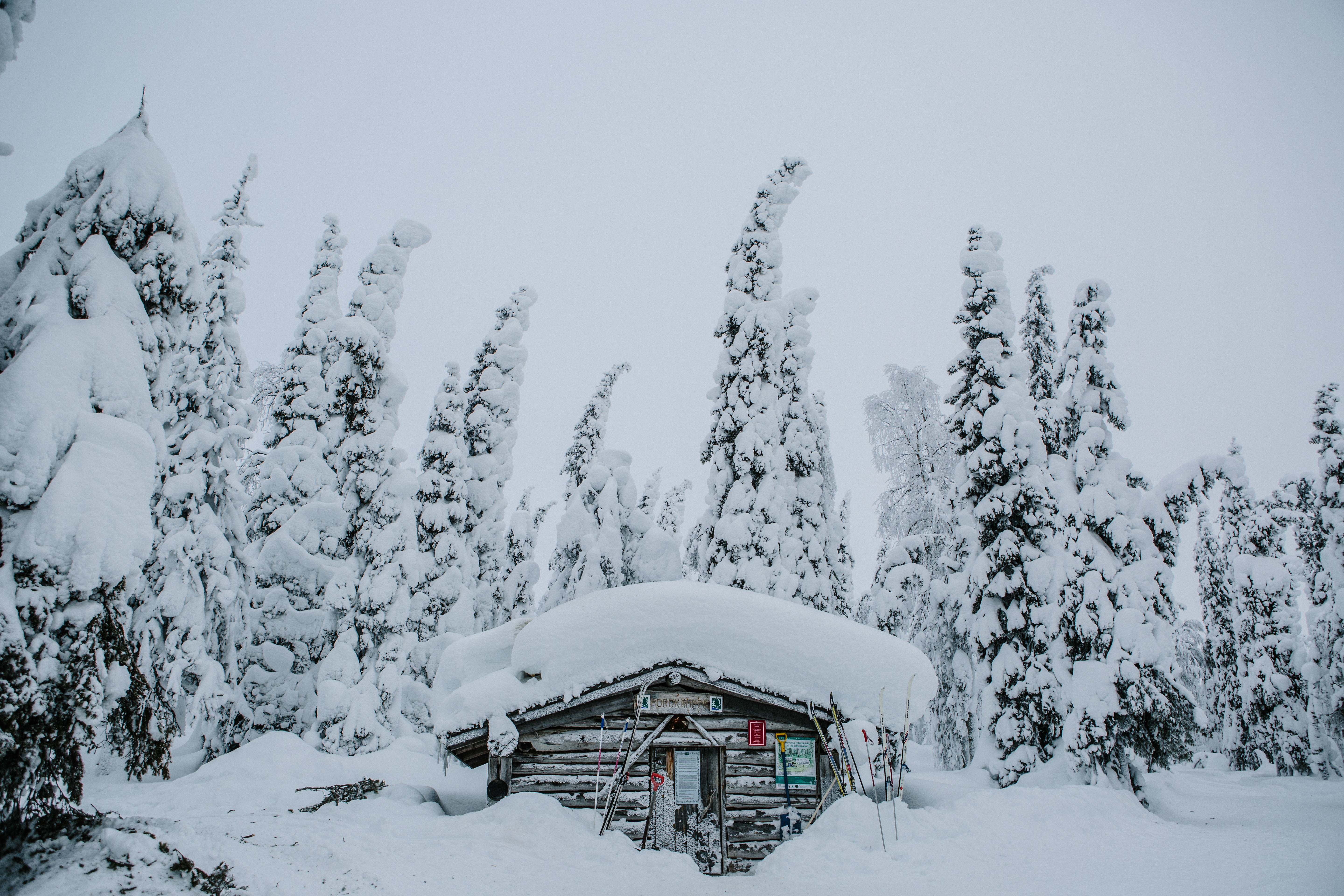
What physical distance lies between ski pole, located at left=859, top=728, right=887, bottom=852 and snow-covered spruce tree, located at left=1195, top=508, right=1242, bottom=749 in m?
25.8

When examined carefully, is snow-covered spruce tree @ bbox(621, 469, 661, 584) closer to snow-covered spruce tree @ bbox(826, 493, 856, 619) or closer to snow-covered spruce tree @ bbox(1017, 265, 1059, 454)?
snow-covered spruce tree @ bbox(826, 493, 856, 619)

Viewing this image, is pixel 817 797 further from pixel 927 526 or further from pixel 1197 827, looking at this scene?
pixel 927 526

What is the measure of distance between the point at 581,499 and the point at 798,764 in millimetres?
11371

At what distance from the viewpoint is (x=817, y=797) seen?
11195 millimetres

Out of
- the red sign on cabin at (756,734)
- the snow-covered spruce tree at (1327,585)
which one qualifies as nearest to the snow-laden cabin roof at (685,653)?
the red sign on cabin at (756,734)

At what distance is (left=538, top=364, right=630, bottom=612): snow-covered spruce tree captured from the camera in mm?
20531

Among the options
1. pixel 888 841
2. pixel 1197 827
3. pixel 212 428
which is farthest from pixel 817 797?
pixel 212 428

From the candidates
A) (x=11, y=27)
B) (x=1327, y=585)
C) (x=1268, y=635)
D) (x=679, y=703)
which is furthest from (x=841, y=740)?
(x=1268, y=635)

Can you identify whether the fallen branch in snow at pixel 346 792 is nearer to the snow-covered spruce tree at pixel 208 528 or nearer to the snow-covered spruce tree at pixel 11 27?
the snow-covered spruce tree at pixel 208 528

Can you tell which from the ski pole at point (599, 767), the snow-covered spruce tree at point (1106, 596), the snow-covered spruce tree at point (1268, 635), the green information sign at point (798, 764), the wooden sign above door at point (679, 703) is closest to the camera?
the ski pole at point (599, 767)

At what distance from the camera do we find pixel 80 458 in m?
5.92

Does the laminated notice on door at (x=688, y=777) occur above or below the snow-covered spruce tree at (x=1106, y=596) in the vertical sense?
below

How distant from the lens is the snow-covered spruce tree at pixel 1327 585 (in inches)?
855

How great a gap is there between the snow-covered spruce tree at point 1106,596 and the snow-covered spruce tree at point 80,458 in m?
15.9
